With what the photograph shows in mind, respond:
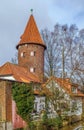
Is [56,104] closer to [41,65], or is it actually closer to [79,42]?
[79,42]

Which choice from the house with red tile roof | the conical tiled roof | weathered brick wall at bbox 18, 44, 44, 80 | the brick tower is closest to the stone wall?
the house with red tile roof

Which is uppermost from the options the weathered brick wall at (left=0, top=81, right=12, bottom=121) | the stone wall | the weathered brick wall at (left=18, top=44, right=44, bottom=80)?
the weathered brick wall at (left=18, top=44, right=44, bottom=80)

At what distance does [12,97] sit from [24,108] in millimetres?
1409

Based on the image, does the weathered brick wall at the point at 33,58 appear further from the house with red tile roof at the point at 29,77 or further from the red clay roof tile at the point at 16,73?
the red clay roof tile at the point at 16,73

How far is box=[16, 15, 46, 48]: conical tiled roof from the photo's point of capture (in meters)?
40.8

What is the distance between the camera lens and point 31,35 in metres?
41.7

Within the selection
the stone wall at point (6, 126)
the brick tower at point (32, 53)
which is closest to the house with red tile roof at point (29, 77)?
the brick tower at point (32, 53)

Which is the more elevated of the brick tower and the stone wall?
the brick tower

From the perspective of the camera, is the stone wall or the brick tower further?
the brick tower

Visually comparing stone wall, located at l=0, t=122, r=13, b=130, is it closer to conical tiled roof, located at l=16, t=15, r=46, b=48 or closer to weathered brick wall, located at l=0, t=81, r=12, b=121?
weathered brick wall, located at l=0, t=81, r=12, b=121

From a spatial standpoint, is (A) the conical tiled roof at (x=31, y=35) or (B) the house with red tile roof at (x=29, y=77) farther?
(A) the conical tiled roof at (x=31, y=35)

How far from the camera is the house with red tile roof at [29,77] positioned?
1058 inches

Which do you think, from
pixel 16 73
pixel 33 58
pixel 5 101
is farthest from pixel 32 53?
pixel 5 101

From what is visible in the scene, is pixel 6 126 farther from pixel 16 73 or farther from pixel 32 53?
pixel 32 53
